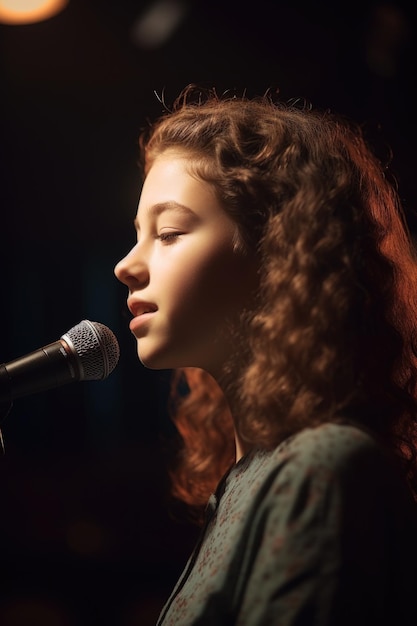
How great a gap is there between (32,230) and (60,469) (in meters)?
0.57

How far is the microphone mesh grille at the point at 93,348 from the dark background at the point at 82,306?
468mm

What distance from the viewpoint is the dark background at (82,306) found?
1546 mm

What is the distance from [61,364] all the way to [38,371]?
0.03 metres

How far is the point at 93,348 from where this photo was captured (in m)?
1.04

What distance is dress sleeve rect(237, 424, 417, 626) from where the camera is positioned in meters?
0.81

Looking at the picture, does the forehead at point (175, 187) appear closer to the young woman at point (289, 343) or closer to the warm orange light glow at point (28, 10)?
the young woman at point (289, 343)

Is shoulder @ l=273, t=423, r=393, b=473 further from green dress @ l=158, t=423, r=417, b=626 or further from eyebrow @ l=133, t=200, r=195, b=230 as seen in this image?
eyebrow @ l=133, t=200, r=195, b=230

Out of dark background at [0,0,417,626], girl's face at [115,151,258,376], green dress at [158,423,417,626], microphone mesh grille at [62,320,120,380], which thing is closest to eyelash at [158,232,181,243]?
girl's face at [115,151,258,376]

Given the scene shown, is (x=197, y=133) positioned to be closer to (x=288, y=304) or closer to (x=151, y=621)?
(x=288, y=304)

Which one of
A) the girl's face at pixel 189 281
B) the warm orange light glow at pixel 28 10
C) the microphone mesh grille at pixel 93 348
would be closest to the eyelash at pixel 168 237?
the girl's face at pixel 189 281

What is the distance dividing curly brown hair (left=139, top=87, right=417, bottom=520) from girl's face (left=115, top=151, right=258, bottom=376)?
0.03m

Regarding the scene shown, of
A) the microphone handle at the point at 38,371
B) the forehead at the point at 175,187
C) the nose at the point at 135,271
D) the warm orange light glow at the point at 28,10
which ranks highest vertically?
the warm orange light glow at the point at 28,10

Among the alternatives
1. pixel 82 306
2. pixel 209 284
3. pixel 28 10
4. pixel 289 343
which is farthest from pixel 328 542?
pixel 28 10

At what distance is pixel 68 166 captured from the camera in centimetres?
167
